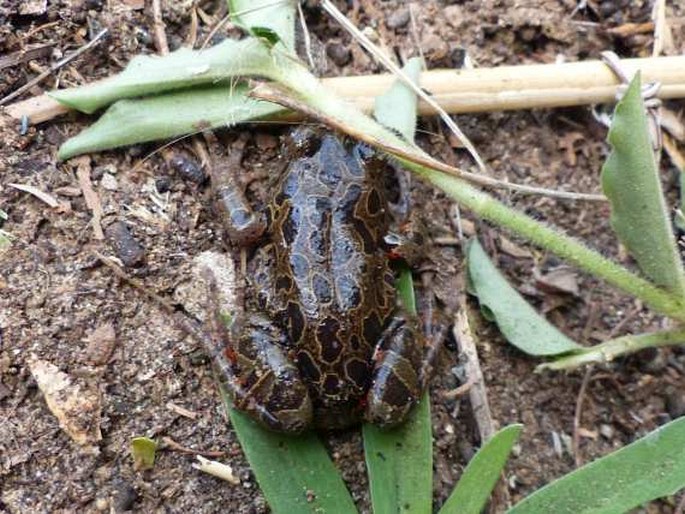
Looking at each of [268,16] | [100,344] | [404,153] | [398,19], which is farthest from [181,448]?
[398,19]

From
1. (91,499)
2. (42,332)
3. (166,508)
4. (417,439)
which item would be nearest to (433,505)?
(417,439)

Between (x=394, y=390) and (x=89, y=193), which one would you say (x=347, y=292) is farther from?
Result: (x=89, y=193)

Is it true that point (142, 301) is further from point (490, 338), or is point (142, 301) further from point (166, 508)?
point (490, 338)

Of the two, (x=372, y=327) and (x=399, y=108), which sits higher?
(x=399, y=108)

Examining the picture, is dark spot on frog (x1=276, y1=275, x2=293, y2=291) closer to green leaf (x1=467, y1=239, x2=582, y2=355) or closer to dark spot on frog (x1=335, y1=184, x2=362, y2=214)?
dark spot on frog (x1=335, y1=184, x2=362, y2=214)

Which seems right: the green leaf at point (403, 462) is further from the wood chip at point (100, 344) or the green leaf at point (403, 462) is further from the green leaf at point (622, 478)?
the wood chip at point (100, 344)

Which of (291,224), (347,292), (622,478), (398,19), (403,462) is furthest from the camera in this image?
(398,19)
